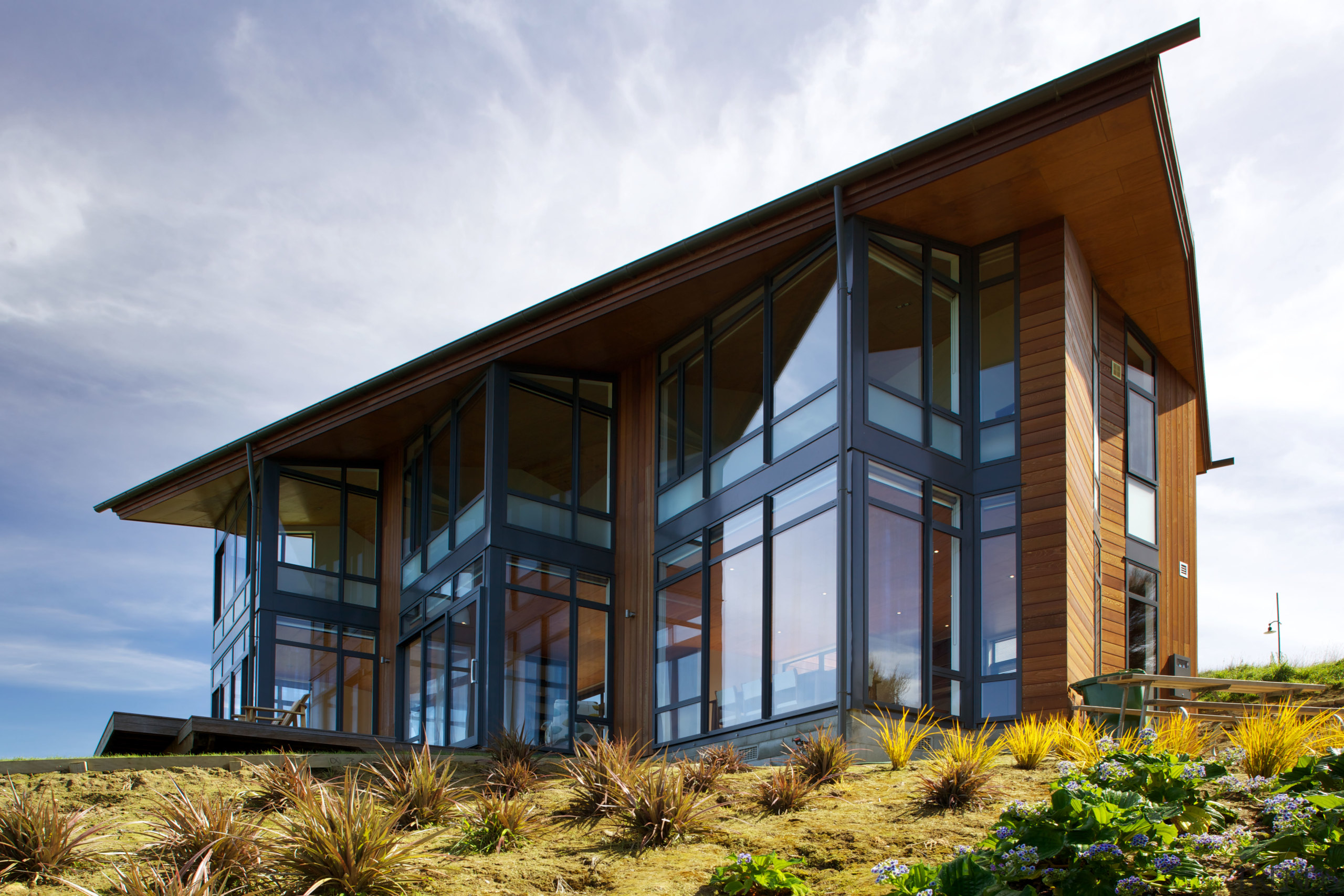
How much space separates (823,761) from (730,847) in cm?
164

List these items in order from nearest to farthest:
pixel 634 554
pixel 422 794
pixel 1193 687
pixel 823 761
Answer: pixel 422 794, pixel 823 761, pixel 1193 687, pixel 634 554

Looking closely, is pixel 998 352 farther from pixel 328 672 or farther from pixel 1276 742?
pixel 328 672

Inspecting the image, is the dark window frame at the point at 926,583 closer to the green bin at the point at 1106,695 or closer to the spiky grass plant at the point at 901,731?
the spiky grass plant at the point at 901,731

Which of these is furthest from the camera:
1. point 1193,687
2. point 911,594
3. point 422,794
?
point 911,594

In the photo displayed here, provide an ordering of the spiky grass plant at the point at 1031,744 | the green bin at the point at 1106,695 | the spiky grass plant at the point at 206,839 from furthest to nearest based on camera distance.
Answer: the green bin at the point at 1106,695, the spiky grass plant at the point at 1031,744, the spiky grass plant at the point at 206,839

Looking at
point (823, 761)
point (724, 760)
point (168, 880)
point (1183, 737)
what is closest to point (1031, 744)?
point (1183, 737)

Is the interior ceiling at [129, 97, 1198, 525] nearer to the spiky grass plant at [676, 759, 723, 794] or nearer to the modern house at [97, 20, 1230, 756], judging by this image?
the modern house at [97, 20, 1230, 756]

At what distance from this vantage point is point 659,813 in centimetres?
657

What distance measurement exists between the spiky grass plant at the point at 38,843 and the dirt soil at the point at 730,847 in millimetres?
99

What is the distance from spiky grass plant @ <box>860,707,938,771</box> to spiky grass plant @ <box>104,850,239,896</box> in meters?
4.61

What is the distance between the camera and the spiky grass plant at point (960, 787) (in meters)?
6.44

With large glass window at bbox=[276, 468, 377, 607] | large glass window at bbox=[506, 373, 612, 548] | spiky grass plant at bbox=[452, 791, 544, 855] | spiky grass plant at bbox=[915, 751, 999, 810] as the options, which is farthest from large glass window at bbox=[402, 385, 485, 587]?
spiky grass plant at bbox=[915, 751, 999, 810]

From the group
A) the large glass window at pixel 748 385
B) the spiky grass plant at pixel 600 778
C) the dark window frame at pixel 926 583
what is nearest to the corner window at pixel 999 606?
the dark window frame at pixel 926 583

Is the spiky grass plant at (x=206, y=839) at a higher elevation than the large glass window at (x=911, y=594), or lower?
lower
